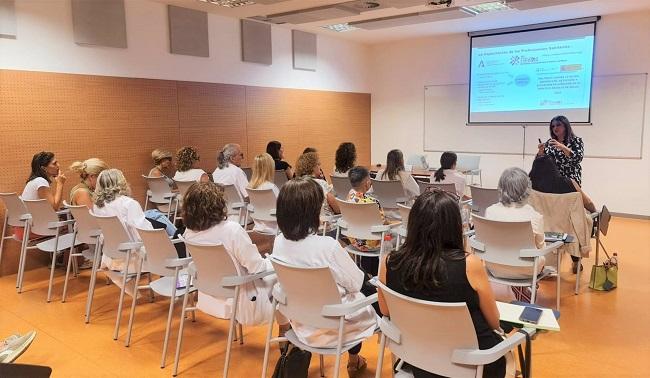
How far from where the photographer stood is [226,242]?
3.00m

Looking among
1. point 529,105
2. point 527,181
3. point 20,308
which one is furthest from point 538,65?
point 20,308

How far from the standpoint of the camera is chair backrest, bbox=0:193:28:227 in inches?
192

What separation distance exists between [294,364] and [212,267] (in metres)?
0.78

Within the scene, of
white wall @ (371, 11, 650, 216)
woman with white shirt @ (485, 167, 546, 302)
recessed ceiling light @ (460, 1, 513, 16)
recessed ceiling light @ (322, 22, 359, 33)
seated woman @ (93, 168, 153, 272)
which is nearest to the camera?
woman with white shirt @ (485, 167, 546, 302)

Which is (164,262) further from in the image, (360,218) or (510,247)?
(510,247)

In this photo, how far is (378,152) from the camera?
11.1 m

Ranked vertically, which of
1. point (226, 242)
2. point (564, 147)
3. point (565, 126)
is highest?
point (565, 126)

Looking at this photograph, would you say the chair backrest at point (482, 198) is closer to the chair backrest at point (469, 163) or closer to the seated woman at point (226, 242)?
the seated woman at point (226, 242)

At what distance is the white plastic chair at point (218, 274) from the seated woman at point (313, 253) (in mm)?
290

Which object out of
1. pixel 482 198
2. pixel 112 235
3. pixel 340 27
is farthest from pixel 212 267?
pixel 340 27

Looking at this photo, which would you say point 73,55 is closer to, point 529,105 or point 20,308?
point 20,308

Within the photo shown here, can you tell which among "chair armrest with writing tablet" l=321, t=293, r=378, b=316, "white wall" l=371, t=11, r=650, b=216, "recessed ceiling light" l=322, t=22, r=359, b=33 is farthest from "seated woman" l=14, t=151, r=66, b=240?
"white wall" l=371, t=11, r=650, b=216

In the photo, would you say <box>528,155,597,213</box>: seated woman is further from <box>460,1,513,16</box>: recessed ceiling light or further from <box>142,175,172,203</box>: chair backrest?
<box>142,175,172,203</box>: chair backrest

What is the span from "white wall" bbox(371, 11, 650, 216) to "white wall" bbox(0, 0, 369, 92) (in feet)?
4.75
